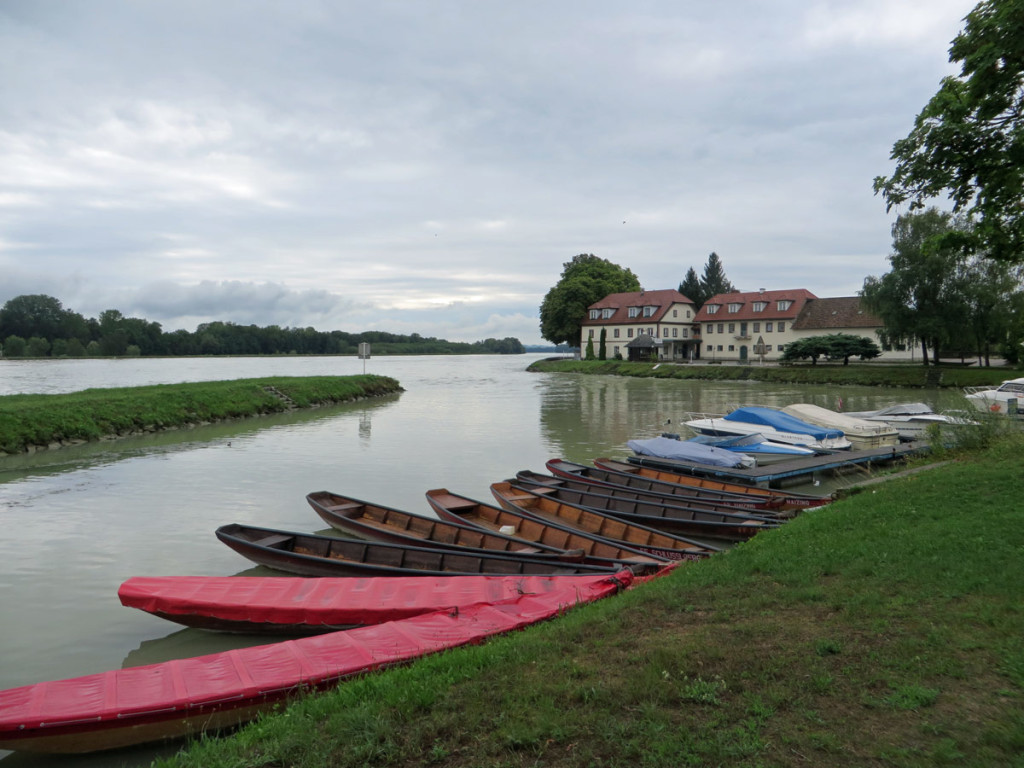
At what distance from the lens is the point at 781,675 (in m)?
4.91

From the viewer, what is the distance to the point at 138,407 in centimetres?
3200

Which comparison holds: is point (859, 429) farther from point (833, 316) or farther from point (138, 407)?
point (833, 316)

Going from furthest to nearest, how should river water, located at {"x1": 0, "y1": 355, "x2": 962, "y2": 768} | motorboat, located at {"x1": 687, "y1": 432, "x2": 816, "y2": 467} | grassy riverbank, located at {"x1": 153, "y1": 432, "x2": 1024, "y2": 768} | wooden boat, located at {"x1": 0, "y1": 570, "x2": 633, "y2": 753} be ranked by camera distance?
motorboat, located at {"x1": 687, "y1": 432, "x2": 816, "y2": 467}
river water, located at {"x1": 0, "y1": 355, "x2": 962, "y2": 768}
wooden boat, located at {"x1": 0, "y1": 570, "x2": 633, "y2": 753}
grassy riverbank, located at {"x1": 153, "y1": 432, "x2": 1024, "y2": 768}

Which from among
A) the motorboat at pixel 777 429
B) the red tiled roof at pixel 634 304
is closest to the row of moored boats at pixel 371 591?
the motorboat at pixel 777 429

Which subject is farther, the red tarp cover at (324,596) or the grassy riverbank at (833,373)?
the grassy riverbank at (833,373)

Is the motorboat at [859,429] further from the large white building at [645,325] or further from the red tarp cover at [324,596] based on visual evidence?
the large white building at [645,325]

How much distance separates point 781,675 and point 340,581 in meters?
5.89

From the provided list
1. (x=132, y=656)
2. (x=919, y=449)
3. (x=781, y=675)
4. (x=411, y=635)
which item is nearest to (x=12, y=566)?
(x=132, y=656)

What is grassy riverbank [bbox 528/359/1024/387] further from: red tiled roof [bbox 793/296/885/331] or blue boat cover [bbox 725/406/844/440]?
blue boat cover [bbox 725/406/844/440]

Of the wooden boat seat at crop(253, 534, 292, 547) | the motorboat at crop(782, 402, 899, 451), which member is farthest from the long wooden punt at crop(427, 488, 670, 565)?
the motorboat at crop(782, 402, 899, 451)

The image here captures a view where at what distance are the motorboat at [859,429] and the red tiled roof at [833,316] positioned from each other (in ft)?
167

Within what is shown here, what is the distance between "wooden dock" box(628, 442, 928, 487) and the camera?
17922mm

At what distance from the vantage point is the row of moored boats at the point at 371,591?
5734 millimetres

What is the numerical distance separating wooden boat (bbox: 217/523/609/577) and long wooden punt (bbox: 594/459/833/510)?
6657 mm
